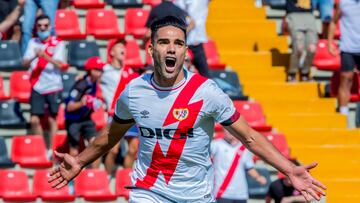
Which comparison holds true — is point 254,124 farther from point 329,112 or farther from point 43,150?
point 43,150

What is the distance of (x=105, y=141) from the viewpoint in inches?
321

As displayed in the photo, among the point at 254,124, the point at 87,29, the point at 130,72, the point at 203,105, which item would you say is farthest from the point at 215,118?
the point at 87,29

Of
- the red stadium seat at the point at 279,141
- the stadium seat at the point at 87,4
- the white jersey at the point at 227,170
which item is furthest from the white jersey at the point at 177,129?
the stadium seat at the point at 87,4

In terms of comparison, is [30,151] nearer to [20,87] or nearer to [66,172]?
[20,87]

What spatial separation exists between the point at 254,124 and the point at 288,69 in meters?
1.41

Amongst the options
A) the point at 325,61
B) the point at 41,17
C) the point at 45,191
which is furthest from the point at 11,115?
the point at 325,61

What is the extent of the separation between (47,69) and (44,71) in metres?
0.04

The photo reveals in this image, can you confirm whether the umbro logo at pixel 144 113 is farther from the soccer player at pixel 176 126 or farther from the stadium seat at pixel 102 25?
the stadium seat at pixel 102 25

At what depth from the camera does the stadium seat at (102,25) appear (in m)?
15.6

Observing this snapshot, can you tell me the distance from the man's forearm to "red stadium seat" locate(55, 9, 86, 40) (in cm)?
736

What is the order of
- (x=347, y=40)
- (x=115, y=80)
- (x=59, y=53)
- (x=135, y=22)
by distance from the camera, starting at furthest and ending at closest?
(x=135, y=22) < (x=347, y=40) < (x=59, y=53) < (x=115, y=80)

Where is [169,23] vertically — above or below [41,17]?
above

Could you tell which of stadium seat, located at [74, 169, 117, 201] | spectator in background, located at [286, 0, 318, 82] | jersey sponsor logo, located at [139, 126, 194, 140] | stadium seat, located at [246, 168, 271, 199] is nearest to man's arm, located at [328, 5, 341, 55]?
spectator in background, located at [286, 0, 318, 82]

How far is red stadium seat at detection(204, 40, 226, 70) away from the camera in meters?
15.6
